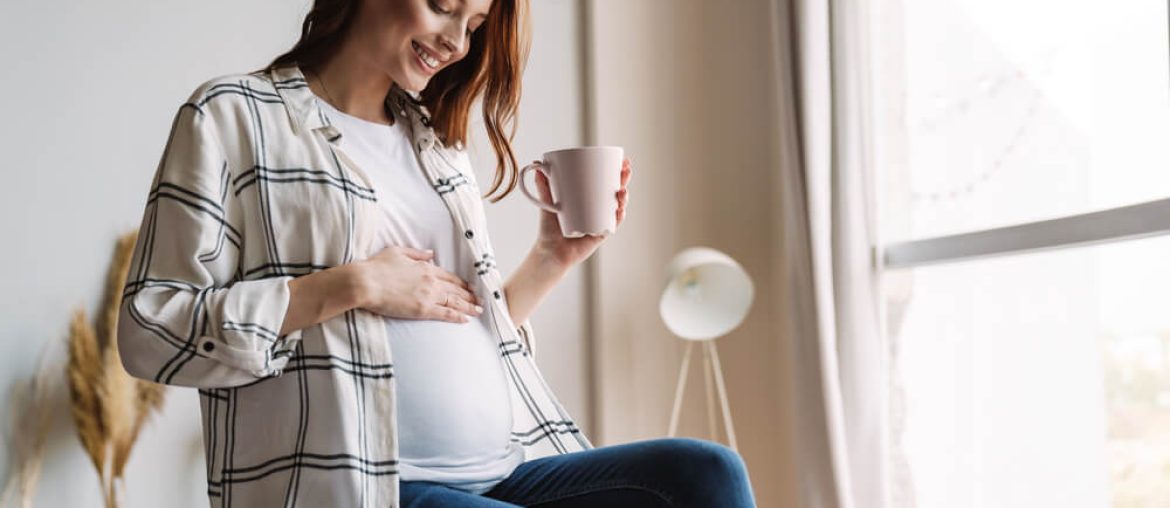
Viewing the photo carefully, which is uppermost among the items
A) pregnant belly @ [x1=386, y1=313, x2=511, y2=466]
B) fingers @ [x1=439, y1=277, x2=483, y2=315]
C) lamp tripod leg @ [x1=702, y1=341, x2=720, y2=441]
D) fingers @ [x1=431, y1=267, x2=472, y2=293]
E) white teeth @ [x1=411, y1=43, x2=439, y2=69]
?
white teeth @ [x1=411, y1=43, x2=439, y2=69]

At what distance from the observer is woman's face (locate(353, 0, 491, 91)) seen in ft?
4.21

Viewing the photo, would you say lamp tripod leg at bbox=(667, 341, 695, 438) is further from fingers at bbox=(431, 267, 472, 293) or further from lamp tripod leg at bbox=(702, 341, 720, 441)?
fingers at bbox=(431, 267, 472, 293)

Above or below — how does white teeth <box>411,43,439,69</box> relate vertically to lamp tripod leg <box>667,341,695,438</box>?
above

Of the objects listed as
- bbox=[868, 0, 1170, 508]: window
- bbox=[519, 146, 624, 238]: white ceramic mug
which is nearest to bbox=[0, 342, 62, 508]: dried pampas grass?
bbox=[519, 146, 624, 238]: white ceramic mug

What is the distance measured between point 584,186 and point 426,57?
0.81 ft

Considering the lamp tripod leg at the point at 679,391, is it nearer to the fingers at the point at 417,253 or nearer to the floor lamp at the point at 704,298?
the floor lamp at the point at 704,298

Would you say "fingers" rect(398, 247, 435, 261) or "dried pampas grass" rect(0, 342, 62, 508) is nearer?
"fingers" rect(398, 247, 435, 261)

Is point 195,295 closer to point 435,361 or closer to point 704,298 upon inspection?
point 435,361

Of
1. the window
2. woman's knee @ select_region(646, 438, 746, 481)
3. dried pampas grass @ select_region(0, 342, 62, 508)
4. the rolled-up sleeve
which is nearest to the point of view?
the rolled-up sleeve

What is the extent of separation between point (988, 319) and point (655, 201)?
2.81 feet

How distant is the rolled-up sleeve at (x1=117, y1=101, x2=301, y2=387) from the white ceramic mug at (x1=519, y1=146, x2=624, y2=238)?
1.08ft

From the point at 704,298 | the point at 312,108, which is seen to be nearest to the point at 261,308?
the point at 312,108

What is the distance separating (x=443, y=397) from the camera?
4.00 ft

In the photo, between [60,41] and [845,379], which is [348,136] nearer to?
[60,41]
